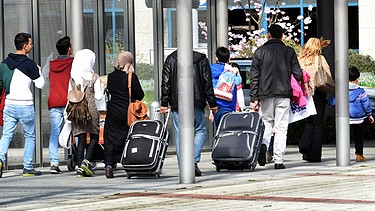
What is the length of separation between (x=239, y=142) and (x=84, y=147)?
2.00 meters

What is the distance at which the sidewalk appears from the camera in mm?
10641

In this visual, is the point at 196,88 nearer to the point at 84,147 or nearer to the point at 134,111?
the point at 134,111

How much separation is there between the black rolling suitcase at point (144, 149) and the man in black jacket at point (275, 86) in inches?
62.6

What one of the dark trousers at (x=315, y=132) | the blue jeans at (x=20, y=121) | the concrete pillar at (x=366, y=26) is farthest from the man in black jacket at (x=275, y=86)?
the concrete pillar at (x=366, y=26)

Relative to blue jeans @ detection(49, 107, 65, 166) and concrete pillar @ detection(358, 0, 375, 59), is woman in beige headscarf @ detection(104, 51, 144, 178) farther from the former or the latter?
concrete pillar @ detection(358, 0, 375, 59)

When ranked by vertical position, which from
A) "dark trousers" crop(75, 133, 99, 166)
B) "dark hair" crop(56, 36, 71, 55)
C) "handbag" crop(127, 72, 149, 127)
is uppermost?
"dark hair" crop(56, 36, 71, 55)

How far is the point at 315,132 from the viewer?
16.7 meters

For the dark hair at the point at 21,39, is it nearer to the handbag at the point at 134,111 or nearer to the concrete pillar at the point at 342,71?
the handbag at the point at 134,111

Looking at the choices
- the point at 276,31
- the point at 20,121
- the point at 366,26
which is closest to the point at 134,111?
the point at 20,121

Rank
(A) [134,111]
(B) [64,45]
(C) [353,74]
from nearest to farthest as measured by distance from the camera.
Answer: (A) [134,111] → (B) [64,45] → (C) [353,74]

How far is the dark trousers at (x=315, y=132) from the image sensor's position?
1667 cm

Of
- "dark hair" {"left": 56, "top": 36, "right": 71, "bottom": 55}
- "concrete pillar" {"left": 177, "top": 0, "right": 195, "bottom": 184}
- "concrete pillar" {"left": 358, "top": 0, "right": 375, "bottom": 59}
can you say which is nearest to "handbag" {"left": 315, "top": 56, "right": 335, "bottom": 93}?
"dark hair" {"left": 56, "top": 36, "right": 71, "bottom": 55}

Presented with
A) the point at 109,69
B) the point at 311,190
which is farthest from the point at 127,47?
the point at 311,190

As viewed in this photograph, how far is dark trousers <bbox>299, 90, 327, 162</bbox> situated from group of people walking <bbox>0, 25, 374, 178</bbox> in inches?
39.4
